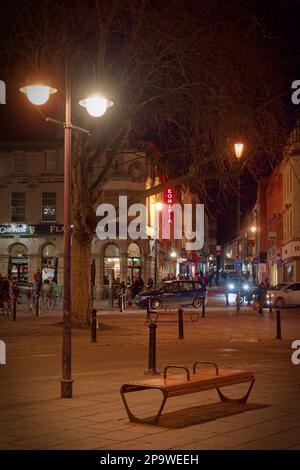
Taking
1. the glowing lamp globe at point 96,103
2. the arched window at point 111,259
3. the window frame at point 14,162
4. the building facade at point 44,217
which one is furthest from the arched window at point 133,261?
the glowing lamp globe at point 96,103

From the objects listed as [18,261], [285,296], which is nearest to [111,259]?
[18,261]

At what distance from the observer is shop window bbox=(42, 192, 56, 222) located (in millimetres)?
54000

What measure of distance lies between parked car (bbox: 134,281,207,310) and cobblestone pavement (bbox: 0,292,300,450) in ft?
55.3

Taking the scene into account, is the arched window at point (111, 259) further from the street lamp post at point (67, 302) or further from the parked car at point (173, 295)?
the street lamp post at point (67, 302)

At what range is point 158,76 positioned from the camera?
24.1m

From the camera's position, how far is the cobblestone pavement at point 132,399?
8500 mm

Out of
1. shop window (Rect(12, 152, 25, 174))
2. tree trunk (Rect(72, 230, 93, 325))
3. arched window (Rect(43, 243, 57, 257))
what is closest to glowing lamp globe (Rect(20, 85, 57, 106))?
tree trunk (Rect(72, 230, 93, 325))

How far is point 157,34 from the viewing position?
22375 mm

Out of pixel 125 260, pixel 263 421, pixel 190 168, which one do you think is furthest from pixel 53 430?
pixel 125 260

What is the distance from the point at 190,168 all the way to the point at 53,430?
17.8m

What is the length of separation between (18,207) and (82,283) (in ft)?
97.2

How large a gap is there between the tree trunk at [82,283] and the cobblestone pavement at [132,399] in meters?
1.53

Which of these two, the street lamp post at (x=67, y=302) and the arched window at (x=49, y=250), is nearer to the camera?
the street lamp post at (x=67, y=302)

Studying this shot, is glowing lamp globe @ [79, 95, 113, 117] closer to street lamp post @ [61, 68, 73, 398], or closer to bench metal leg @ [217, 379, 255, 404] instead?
street lamp post @ [61, 68, 73, 398]
